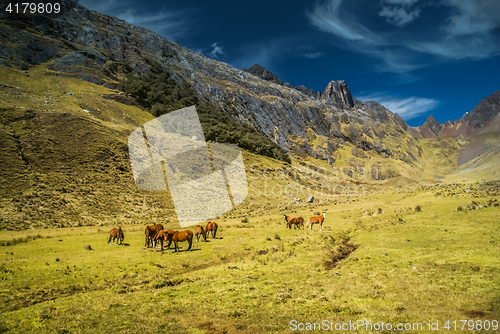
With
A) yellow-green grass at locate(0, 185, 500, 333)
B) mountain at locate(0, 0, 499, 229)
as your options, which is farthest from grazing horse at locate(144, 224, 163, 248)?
mountain at locate(0, 0, 499, 229)

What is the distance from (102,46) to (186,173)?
97.9 meters

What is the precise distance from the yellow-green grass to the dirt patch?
51 centimetres

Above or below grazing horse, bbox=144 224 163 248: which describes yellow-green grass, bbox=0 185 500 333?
below

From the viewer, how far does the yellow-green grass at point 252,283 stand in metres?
9.36

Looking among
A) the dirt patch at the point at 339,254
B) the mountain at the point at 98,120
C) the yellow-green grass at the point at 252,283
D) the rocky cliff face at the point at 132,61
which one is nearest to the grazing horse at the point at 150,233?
the yellow-green grass at the point at 252,283

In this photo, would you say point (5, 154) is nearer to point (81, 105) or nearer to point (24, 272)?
point (81, 105)

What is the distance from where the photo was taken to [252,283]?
46.1 feet

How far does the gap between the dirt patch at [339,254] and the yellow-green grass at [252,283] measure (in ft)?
1.69

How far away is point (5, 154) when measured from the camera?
3838cm

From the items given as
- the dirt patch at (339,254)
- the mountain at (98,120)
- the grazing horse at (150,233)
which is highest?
the mountain at (98,120)

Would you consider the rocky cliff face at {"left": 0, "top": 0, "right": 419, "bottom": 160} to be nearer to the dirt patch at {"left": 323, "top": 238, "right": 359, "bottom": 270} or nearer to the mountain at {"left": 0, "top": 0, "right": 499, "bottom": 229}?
the mountain at {"left": 0, "top": 0, "right": 499, "bottom": 229}

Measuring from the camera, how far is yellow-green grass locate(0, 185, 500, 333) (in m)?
9.36

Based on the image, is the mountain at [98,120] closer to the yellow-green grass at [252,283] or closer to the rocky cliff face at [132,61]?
the rocky cliff face at [132,61]

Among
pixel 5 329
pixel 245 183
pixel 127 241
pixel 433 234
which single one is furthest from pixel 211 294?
pixel 245 183
